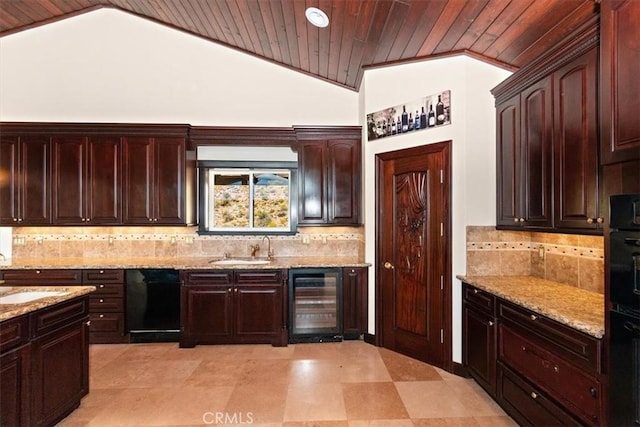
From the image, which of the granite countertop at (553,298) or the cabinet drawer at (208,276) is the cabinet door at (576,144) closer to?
the granite countertop at (553,298)

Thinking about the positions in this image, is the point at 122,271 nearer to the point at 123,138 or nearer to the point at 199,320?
the point at 199,320

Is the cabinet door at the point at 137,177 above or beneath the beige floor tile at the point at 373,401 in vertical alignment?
above

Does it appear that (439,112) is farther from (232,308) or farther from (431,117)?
(232,308)

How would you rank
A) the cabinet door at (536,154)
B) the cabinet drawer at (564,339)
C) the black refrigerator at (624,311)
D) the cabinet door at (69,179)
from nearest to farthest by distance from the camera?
the black refrigerator at (624,311) → the cabinet drawer at (564,339) → the cabinet door at (536,154) → the cabinet door at (69,179)

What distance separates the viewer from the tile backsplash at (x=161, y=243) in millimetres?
4164

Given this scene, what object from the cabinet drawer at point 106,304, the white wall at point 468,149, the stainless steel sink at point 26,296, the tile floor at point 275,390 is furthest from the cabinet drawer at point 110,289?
the white wall at point 468,149

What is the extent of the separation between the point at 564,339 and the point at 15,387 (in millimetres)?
3262

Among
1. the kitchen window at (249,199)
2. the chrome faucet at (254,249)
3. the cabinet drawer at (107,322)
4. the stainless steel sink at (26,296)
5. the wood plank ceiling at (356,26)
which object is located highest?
the wood plank ceiling at (356,26)

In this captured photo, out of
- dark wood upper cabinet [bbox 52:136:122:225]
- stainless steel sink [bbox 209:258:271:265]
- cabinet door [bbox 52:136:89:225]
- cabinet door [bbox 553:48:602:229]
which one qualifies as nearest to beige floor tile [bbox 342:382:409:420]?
stainless steel sink [bbox 209:258:271:265]

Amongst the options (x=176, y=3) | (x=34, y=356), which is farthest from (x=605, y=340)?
(x=176, y=3)

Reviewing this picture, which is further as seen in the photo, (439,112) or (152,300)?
(152,300)

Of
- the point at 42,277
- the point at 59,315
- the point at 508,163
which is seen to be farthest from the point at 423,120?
the point at 42,277

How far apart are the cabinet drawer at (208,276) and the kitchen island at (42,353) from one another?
1.18 m

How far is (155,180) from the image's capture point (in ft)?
12.7
